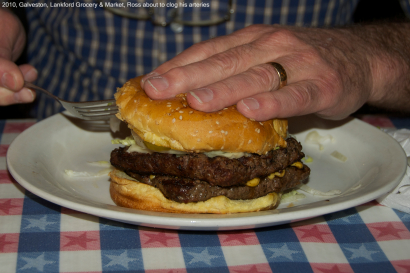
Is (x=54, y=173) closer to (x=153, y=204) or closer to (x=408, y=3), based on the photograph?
(x=153, y=204)

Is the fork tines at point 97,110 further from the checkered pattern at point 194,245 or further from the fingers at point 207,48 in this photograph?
the checkered pattern at point 194,245

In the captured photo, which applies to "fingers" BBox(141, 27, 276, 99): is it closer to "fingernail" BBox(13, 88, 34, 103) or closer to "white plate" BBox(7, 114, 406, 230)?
"white plate" BBox(7, 114, 406, 230)

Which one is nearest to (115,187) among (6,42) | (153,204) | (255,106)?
(153,204)

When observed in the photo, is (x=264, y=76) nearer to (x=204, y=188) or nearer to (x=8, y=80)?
(x=204, y=188)

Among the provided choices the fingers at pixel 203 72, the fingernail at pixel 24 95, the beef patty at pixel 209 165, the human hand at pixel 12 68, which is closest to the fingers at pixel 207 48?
the fingers at pixel 203 72

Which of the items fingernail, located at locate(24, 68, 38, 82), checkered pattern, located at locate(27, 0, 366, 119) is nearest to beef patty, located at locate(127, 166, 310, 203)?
fingernail, located at locate(24, 68, 38, 82)

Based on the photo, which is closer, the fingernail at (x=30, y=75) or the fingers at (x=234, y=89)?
the fingers at (x=234, y=89)

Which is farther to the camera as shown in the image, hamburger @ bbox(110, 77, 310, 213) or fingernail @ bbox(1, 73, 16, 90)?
fingernail @ bbox(1, 73, 16, 90)
